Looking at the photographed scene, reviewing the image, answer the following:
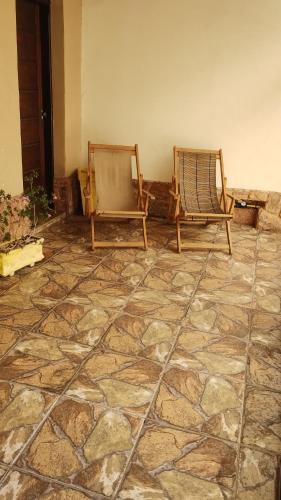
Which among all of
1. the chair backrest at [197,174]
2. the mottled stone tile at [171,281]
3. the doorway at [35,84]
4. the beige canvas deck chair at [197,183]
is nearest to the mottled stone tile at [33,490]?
the mottled stone tile at [171,281]

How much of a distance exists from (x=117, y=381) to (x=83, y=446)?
44 centimetres

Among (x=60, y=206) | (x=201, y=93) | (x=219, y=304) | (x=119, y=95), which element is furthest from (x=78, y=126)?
(x=219, y=304)

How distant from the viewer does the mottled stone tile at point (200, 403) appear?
188 centimetres

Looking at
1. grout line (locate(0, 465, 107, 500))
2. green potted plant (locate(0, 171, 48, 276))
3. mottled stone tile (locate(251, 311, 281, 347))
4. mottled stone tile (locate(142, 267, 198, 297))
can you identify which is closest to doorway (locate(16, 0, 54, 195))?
green potted plant (locate(0, 171, 48, 276))

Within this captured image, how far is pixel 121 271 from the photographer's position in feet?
11.1

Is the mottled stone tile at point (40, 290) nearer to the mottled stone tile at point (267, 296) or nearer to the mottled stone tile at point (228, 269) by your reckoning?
the mottled stone tile at point (228, 269)

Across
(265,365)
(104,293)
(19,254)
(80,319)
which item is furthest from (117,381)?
(19,254)

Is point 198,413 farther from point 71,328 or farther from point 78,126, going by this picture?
point 78,126

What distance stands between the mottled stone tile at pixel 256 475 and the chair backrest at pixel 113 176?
9.09ft

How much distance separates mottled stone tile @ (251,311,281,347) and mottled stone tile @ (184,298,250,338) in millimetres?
52

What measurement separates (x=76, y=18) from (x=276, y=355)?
12.9 feet

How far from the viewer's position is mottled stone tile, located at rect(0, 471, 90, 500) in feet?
4.93

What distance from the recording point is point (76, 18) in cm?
426

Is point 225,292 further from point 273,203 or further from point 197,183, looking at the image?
point 273,203
